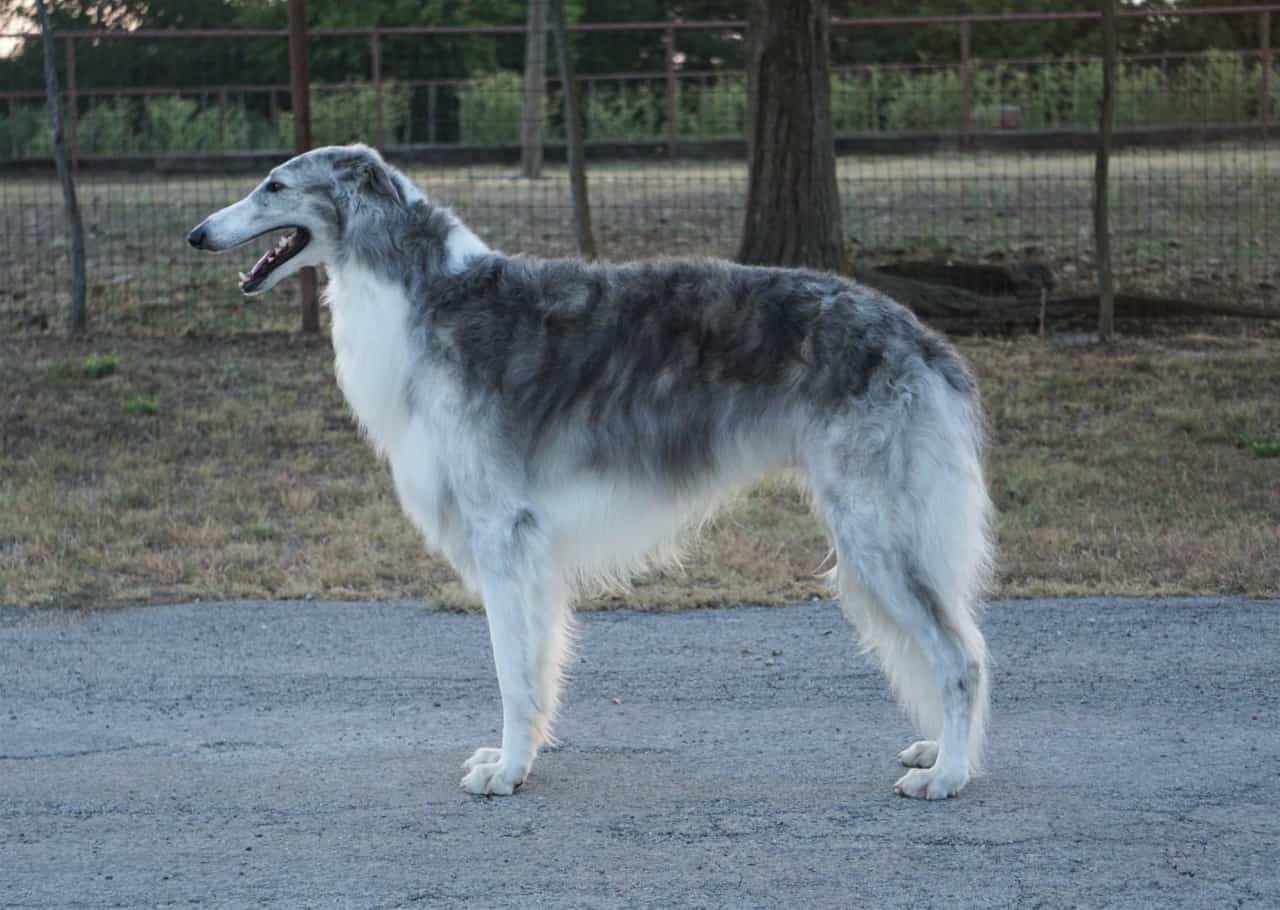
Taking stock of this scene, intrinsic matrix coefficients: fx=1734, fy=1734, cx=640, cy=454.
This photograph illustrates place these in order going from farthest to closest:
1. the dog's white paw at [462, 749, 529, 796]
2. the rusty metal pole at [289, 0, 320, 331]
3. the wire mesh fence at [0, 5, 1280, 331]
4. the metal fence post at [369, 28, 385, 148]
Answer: the metal fence post at [369, 28, 385, 148]
the wire mesh fence at [0, 5, 1280, 331]
the rusty metal pole at [289, 0, 320, 331]
the dog's white paw at [462, 749, 529, 796]

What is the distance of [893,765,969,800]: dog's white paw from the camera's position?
5359 mm

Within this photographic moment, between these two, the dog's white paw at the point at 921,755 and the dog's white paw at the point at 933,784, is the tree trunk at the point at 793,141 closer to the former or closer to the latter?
the dog's white paw at the point at 921,755

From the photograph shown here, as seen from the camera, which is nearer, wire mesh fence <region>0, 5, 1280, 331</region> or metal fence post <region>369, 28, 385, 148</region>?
wire mesh fence <region>0, 5, 1280, 331</region>

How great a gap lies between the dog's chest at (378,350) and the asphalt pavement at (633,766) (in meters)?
1.12

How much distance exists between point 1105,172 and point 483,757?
878 cm

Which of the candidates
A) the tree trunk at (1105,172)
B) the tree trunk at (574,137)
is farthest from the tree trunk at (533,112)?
the tree trunk at (1105,172)

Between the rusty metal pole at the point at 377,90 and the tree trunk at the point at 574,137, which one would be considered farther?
the rusty metal pole at the point at 377,90

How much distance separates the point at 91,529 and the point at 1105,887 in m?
5.97

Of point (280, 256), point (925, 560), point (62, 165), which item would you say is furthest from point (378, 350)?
point (62, 165)

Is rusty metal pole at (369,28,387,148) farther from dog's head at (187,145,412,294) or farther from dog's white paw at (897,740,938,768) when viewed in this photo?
dog's white paw at (897,740,938,768)

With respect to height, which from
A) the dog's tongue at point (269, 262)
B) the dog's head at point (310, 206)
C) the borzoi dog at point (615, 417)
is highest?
the dog's head at point (310, 206)

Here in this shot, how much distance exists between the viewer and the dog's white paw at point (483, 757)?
562cm

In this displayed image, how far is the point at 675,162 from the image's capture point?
2028 cm

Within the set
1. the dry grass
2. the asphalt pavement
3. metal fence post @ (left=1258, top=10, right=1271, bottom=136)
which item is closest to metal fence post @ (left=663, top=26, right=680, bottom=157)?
metal fence post @ (left=1258, top=10, right=1271, bottom=136)
